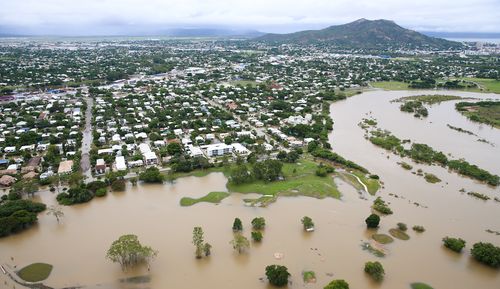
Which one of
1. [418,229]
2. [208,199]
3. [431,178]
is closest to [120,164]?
[208,199]

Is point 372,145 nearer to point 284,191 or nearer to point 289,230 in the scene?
point 284,191

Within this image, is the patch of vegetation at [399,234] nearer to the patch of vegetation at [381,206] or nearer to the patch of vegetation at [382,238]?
the patch of vegetation at [382,238]

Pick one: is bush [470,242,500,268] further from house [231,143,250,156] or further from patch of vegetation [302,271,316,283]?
house [231,143,250,156]

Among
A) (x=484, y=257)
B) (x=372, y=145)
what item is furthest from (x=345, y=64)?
(x=484, y=257)

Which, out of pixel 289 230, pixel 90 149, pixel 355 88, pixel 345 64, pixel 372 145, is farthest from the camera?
pixel 345 64

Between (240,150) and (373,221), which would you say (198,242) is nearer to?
(373,221)

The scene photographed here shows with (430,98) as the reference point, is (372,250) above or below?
below

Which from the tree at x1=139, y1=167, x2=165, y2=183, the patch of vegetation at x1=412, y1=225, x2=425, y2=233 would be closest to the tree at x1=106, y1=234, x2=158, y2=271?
the tree at x1=139, y1=167, x2=165, y2=183
